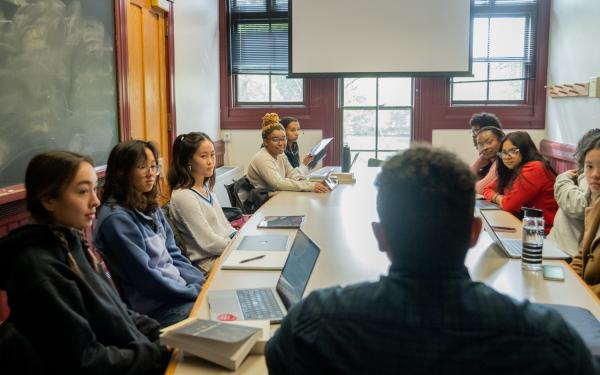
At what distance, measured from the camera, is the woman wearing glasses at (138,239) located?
6.61 ft

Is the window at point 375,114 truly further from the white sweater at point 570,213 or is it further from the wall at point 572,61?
the white sweater at point 570,213

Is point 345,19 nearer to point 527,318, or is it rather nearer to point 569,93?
point 569,93

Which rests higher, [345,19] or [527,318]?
[345,19]

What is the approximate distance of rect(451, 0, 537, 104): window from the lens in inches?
235

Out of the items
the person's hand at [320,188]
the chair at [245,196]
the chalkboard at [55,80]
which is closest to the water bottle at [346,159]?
the person's hand at [320,188]

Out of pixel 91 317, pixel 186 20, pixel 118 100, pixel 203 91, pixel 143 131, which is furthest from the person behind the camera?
pixel 203 91

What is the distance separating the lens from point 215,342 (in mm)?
1299

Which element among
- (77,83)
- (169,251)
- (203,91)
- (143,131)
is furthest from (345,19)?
(169,251)

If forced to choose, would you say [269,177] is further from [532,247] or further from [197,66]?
[532,247]

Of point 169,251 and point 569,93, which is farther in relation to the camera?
point 569,93

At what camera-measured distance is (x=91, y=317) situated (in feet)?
4.86

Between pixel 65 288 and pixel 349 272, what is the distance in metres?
1.00

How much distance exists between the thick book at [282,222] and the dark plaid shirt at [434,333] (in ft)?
6.27

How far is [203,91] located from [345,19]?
1665 mm
